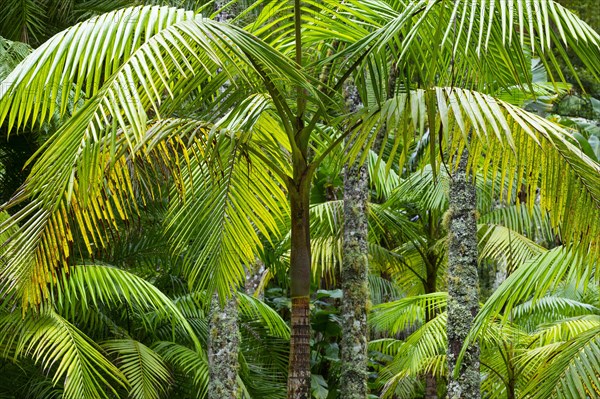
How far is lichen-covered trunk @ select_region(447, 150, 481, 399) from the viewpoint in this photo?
18.4 ft

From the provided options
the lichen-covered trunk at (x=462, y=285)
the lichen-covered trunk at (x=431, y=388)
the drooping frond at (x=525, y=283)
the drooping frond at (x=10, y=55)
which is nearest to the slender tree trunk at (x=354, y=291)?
the lichen-covered trunk at (x=462, y=285)

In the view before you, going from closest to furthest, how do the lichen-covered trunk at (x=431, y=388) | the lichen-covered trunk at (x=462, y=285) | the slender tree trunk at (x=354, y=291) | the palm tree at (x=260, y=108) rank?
the palm tree at (x=260, y=108), the lichen-covered trunk at (x=462, y=285), the slender tree trunk at (x=354, y=291), the lichen-covered trunk at (x=431, y=388)

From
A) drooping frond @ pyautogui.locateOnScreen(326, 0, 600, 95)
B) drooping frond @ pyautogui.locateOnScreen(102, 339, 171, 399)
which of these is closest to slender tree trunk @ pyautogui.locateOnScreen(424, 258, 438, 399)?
drooping frond @ pyautogui.locateOnScreen(102, 339, 171, 399)

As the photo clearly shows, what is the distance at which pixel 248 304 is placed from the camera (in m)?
7.44

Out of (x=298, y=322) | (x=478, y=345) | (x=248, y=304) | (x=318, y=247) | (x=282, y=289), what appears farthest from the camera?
(x=282, y=289)

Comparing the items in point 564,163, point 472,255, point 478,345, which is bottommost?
point 478,345

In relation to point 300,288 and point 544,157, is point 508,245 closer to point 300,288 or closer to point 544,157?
point 544,157

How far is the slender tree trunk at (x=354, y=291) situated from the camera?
20.5 feet

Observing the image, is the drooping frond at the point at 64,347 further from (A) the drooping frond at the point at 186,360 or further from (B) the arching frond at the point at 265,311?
(B) the arching frond at the point at 265,311

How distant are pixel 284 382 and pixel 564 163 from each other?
6.16 m

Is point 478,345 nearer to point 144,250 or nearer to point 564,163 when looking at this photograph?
point 564,163

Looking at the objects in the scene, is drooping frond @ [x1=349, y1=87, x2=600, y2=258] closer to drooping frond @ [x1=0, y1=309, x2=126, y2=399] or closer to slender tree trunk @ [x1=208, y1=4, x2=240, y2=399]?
slender tree trunk @ [x1=208, y1=4, x2=240, y2=399]

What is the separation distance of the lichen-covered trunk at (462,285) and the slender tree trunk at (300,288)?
74.2 inches

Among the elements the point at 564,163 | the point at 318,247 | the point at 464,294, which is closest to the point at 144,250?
the point at 318,247
